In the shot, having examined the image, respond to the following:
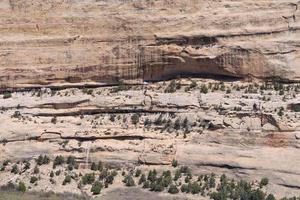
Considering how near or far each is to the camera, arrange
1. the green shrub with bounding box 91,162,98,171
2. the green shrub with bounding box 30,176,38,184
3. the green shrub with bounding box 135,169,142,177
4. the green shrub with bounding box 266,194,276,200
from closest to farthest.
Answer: the green shrub with bounding box 266,194,276,200, the green shrub with bounding box 135,169,142,177, the green shrub with bounding box 30,176,38,184, the green shrub with bounding box 91,162,98,171

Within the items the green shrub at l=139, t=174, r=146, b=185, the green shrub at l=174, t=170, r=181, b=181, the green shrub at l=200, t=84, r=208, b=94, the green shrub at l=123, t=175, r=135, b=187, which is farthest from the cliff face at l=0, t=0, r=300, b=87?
the green shrub at l=123, t=175, r=135, b=187

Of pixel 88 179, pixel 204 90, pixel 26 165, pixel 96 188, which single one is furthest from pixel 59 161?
pixel 204 90

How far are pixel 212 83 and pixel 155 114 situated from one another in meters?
2.82

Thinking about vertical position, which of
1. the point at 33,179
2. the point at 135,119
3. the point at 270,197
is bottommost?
the point at 33,179

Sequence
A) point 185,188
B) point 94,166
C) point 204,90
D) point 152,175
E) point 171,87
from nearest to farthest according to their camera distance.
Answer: point 185,188 → point 152,175 → point 94,166 → point 204,90 → point 171,87

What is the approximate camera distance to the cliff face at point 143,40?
109ft

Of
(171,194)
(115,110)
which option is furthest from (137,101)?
(171,194)

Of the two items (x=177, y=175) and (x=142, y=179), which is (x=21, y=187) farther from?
(x=177, y=175)

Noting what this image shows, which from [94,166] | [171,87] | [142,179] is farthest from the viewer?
[171,87]

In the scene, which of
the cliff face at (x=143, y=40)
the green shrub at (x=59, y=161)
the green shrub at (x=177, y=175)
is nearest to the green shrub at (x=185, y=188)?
the green shrub at (x=177, y=175)

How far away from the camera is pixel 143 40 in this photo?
3466 cm

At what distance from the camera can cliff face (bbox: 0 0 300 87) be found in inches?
1308

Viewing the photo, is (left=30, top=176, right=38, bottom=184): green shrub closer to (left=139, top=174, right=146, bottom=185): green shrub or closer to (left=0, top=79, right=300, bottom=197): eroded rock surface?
(left=0, top=79, right=300, bottom=197): eroded rock surface

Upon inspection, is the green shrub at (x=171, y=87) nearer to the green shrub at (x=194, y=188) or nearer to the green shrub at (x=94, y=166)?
the green shrub at (x=94, y=166)
